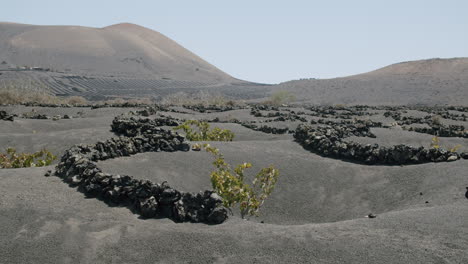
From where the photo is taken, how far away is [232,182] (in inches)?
421

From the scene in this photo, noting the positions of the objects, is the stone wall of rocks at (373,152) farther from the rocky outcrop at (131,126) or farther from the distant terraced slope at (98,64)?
the distant terraced slope at (98,64)

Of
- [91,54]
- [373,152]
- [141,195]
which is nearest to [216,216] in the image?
[141,195]

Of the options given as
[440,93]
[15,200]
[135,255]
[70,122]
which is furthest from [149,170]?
[440,93]

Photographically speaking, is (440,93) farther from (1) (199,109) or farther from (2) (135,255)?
(2) (135,255)

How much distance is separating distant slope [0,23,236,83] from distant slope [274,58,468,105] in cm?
3802

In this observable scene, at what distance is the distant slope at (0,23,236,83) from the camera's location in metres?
115

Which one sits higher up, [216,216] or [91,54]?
[91,54]

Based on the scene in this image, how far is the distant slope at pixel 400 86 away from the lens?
79.4m

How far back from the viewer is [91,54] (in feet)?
415

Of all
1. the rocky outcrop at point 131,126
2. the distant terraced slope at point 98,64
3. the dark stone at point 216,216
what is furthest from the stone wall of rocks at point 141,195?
the distant terraced slope at point 98,64

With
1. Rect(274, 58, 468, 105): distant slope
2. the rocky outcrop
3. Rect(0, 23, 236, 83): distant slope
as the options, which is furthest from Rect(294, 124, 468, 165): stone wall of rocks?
→ Rect(0, 23, 236, 83): distant slope

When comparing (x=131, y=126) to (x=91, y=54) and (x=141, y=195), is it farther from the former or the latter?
(x=91, y=54)

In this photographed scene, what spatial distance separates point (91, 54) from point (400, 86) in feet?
256

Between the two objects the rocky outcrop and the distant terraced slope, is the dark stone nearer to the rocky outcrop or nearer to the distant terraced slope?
the rocky outcrop
